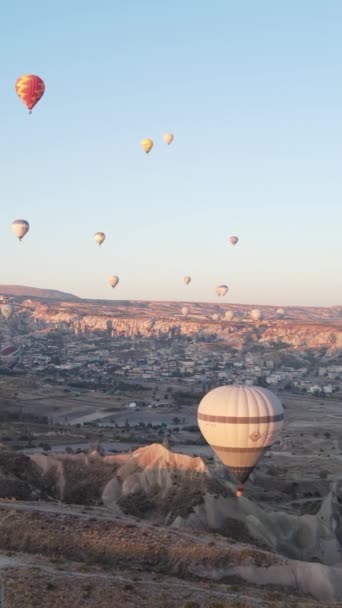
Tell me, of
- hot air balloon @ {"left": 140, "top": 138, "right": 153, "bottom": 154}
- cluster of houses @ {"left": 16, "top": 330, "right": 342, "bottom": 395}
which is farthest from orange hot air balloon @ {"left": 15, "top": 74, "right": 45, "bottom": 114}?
cluster of houses @ {"left": 16, "top": 330, "right": 342, "bottom": 395}

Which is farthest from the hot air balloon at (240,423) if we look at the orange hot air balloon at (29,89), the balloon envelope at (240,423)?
the orange hot air balloon at (29,89)

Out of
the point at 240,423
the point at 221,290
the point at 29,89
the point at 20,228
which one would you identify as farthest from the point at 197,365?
the point at 240,423

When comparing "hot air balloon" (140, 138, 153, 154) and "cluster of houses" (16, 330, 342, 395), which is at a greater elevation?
"hot air balloon" (140, 138, 153, 154)

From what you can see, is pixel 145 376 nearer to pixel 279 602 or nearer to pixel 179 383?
pixel 179 383

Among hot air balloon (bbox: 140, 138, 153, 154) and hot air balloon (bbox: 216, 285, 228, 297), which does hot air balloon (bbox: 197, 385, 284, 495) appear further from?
hot air balloon (bbox: 216, 285, 228, 297)

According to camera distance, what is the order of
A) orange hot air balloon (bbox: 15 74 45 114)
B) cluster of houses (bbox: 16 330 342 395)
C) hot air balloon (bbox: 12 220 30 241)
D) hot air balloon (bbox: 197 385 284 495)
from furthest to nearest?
cluster of houses (bbox: 16 330 342 395)
hot air balloon (bbox: 12 220 30 241)
orange hot air balloon (bbox: 15 74 45 114)
hot air balloon (bbox: 197 385 284 495)

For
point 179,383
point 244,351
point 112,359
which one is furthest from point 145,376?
point 244,351
